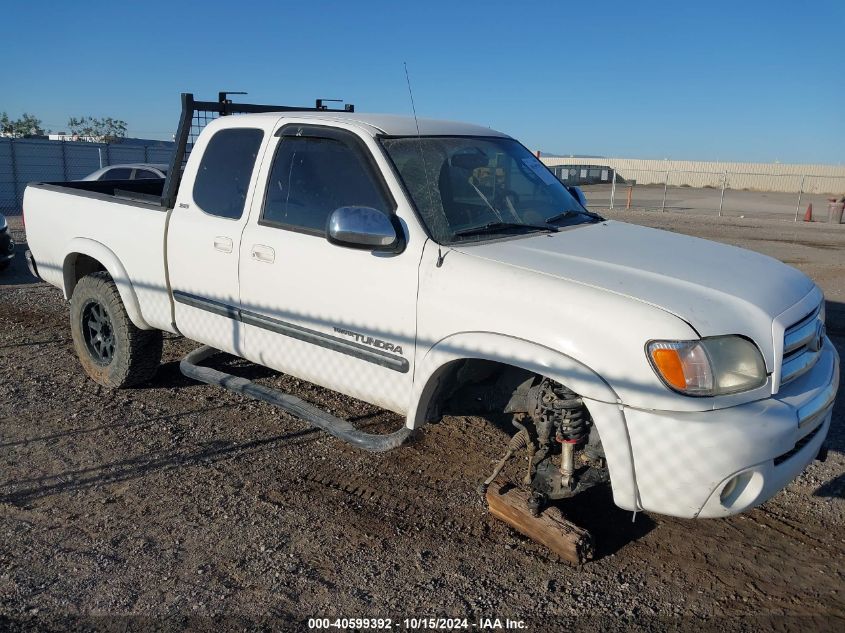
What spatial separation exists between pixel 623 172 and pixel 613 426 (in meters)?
56.9

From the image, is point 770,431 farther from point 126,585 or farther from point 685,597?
point 126,585

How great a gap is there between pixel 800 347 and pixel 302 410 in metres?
2.64

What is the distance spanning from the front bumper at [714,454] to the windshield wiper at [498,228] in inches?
51.7

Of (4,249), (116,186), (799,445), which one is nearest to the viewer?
(799,445)

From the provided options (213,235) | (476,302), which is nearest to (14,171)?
(213,235)

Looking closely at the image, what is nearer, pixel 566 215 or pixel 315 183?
pixel 315 183

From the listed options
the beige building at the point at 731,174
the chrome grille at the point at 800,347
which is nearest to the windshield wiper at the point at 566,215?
the chrome grille at the point at 800,347

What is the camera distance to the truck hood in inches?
123

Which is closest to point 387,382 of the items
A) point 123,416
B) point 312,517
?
point 312,517

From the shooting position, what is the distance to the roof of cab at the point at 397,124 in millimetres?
4277

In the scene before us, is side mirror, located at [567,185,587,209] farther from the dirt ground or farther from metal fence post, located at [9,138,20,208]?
metal fence post, located at [9,138,20,208]

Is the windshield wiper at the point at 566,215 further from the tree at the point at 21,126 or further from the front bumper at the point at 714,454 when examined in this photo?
the tree at the point at 21,126

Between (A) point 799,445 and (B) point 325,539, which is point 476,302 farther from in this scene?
(A) point 799,445

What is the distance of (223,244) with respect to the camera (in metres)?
4.55
